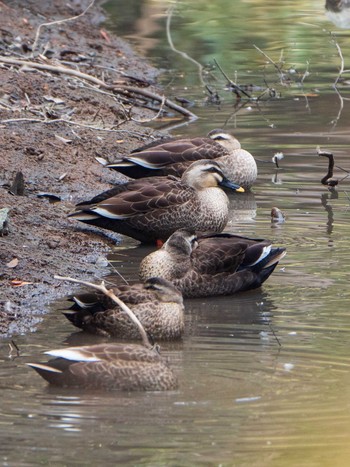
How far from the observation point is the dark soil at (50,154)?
34.5ft

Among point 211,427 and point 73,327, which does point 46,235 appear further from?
point 211,427

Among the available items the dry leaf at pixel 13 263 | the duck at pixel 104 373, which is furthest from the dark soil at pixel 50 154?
the duck at pixel 104 373

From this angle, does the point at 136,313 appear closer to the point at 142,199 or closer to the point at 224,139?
the point at 142,199

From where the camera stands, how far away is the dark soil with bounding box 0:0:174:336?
34.5 feet

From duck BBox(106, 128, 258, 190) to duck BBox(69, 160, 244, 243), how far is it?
1648 mm

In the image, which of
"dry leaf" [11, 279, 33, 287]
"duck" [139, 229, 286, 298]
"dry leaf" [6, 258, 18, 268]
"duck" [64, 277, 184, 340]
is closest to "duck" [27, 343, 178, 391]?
"duck" [64, 277, 184, 340]

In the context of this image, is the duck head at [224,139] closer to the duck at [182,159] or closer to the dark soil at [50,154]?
the duck at [182,159]

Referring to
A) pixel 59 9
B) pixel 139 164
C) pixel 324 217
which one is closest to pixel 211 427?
pixel 324 217

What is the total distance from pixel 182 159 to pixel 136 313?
5135mm

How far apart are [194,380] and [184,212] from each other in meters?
4.36

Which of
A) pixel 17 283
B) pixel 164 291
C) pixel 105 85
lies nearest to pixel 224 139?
pixel 105 85

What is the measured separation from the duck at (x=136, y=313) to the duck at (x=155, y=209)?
266 cm

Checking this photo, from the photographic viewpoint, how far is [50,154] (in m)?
14.5

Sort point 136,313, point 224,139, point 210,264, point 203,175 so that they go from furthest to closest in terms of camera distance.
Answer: point 224,139
point 203,175
point 210,264
point 136,313
